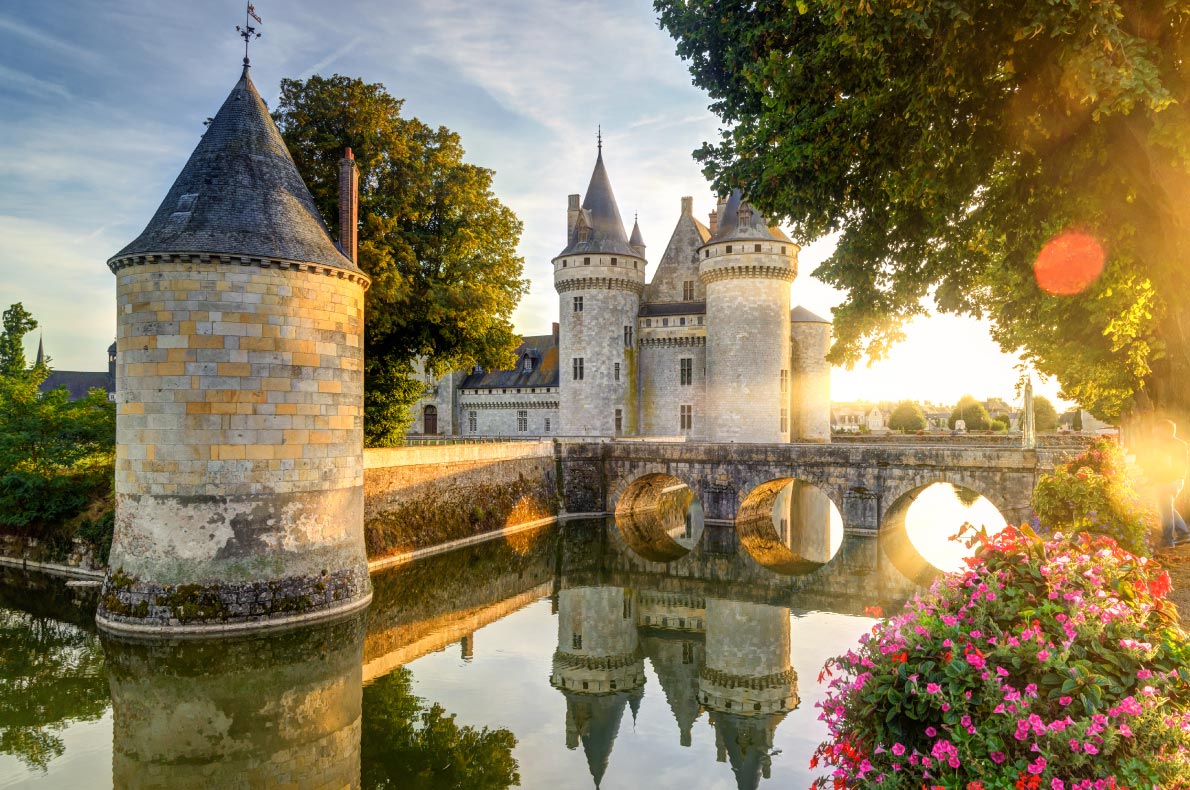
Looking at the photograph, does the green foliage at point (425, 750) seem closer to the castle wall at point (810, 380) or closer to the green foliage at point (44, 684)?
the green foliage at point (44, 684)

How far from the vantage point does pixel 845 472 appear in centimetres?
2306

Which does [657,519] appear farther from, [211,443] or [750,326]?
[211,443]

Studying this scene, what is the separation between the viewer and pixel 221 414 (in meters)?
11.7

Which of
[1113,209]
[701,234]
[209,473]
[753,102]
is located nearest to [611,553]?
[209,473]

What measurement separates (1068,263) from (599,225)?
88.6ft

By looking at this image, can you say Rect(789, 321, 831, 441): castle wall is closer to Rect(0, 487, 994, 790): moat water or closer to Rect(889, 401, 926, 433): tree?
Rect(0, 487, 994, 790): moat water

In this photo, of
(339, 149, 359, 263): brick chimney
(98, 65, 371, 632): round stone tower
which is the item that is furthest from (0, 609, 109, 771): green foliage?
(339, 149, 359, 263): brick chimney

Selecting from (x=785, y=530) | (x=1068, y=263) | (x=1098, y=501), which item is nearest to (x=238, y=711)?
(x=1098, y=501)

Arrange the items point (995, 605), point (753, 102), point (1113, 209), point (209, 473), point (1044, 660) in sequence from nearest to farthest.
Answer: point (1044, 660) → point (995, 605) → point (1113, 209) → point (753, 102) → point (209, 473)

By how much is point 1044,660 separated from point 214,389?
38.4 feet

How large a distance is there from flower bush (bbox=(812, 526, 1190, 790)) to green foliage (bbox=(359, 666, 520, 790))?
502 centimetres

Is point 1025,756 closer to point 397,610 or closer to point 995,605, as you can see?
point 995,605

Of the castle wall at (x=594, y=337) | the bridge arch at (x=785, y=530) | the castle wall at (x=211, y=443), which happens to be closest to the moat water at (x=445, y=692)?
the castle wall at (x=211, y=443)

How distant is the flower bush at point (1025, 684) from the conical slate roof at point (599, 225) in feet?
104
